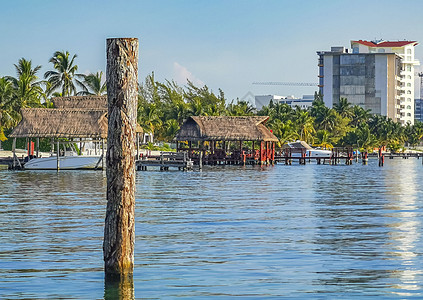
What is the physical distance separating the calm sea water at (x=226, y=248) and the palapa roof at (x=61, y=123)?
27.5 metres

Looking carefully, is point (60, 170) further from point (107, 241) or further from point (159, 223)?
point (107, 241)

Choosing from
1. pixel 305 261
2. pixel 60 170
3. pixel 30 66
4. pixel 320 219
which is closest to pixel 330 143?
pixel 30 66

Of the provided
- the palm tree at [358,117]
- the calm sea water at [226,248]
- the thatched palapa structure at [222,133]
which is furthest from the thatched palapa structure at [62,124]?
the palm tree at [358,117]

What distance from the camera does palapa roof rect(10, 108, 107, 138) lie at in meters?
59.7

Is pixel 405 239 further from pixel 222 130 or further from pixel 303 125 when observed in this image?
pixel 303 125

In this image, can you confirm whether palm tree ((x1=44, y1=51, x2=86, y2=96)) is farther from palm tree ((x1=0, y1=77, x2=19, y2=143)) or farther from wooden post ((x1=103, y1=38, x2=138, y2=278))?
wooden post ((x1=103, y1=38, x2=138, y2=278))

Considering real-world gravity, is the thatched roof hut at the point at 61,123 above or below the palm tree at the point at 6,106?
below

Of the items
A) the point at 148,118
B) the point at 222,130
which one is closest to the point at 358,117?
the point at 148,118

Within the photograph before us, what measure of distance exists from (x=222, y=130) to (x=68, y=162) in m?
19.7

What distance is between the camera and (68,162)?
59.7 m

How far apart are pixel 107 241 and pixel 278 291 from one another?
2.91 m

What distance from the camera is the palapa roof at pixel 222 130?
7494 cm

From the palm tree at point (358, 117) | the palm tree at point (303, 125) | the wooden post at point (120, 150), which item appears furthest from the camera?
the palm tree at point (358, 117)

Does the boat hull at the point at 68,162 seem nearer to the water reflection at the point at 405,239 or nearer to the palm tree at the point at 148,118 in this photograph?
the water reflection at the point at 405,239
